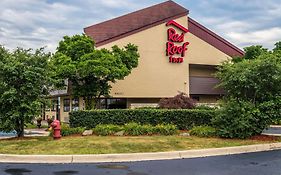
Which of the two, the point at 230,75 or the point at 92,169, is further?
the point at 230,75

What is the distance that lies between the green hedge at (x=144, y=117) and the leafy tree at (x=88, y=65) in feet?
19.2

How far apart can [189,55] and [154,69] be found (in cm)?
474

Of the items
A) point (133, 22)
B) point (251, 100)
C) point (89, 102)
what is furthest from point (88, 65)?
point (133, 22)

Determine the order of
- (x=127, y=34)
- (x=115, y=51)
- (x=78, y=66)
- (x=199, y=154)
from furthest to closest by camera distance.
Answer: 1. (x=127, y=34)
2. (x=115, y=51)
3. (x=78, y=66)
4. (x=199, y=154)

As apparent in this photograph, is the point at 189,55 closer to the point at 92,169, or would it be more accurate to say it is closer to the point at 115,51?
the point at 115,51

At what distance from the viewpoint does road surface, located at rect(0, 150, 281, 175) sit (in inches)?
367

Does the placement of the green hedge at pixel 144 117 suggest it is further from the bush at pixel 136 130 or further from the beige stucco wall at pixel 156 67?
the beige stucco wall at pixel 156 67

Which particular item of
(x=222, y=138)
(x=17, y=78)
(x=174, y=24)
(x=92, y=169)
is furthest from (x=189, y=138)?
(x=174, y=24)

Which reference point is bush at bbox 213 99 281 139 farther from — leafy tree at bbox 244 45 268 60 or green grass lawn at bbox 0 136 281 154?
leafy tree at bbox 244 45 268 60

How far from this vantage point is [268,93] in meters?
16.2

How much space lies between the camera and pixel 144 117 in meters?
18.8

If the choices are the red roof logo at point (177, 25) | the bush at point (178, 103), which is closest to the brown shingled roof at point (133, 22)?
the red roof logo at point (177, 25)

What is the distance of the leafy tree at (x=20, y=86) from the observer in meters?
15.8

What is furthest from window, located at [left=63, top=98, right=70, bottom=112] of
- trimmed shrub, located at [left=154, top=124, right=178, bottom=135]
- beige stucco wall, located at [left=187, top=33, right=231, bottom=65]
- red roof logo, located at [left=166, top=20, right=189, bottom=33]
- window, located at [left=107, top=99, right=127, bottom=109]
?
trimmed shrub, located at [left=154, top=124, right=178, bottom=135]
